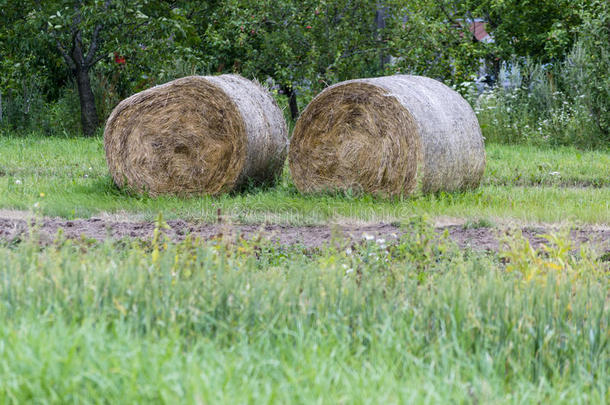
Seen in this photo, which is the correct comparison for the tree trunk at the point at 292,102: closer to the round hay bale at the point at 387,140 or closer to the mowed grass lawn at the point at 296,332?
the round hay bale at the point at 387,140

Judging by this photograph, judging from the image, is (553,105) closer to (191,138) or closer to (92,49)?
(92,49)

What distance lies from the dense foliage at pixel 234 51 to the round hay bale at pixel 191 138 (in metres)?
5.24

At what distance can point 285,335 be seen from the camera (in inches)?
130

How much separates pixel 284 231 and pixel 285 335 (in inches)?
135

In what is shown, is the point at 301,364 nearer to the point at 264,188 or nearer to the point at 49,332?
the point at 49,332

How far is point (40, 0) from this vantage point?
49.6ft

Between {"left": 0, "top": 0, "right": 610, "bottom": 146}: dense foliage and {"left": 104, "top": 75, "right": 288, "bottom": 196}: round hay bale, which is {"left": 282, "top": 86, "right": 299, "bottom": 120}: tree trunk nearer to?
{"left": 0, "top": 0, "right": 610, "bottom": 146}: dense foliage

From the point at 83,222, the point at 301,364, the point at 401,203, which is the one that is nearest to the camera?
the point at 301,364

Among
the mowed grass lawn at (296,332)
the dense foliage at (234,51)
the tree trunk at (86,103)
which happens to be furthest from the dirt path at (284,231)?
the tree trunk at (86,103)

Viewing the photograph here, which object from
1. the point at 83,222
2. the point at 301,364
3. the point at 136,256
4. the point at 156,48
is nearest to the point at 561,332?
the point at 301,364

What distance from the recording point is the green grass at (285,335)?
268 cm

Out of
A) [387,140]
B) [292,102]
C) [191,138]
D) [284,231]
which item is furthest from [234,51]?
[284,231]

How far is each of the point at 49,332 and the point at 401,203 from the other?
533 centimetres

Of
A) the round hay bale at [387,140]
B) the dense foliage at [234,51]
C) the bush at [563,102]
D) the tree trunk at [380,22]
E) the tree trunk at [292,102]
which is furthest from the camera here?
the tree trunk at [292,102]
